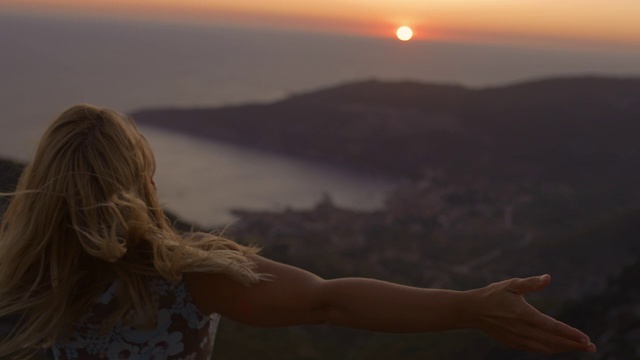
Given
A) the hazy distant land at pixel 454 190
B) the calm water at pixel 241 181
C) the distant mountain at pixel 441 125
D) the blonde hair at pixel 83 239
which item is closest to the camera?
the blonde hair at pixel 83 239

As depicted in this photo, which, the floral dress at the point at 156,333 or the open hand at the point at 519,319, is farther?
the floral dress at the point at 156,333

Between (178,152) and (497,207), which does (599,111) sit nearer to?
(497,207)

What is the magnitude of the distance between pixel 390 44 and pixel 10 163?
131 meters

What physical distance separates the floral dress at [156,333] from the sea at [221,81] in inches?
968

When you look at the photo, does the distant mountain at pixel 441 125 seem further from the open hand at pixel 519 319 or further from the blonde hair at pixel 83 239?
the blonde hair at pixel 83 239

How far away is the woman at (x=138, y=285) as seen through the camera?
184 centimetres

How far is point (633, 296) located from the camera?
44.8ft

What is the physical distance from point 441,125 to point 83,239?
74871 millimetres

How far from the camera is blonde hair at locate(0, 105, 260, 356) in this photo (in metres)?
1.92

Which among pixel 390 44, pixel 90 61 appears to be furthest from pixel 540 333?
pixel 390 44

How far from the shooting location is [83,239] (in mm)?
1957

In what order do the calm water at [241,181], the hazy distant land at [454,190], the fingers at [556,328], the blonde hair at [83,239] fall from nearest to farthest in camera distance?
the fingers at [556,328], the blonde hair at [83,239], the hazy distant land at [454,190], the calm water at [241,181]

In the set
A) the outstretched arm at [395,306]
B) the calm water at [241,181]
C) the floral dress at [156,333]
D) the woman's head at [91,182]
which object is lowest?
the floral dress at [156,333]

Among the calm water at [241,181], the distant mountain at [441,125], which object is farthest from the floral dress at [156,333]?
the distant mountain at [441,125]
